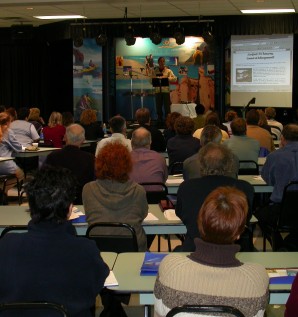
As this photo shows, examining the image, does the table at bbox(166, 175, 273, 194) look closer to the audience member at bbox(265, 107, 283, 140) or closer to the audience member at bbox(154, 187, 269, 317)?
the audience member at bbox(154, 187, 269, 317)

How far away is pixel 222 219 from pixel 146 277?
822 millimetres

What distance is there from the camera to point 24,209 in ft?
16.5

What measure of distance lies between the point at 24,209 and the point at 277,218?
226 centimetres

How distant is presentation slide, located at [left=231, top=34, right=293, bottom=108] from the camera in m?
13.9

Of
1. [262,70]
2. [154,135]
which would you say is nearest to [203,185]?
[154,135]

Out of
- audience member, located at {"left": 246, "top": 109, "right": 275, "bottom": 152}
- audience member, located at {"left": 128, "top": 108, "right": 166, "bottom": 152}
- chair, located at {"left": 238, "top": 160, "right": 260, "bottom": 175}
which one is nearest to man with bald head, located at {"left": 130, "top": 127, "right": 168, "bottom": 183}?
chair, located at {"left": 238, "top": 160, "right": 260, "bottom": 175}

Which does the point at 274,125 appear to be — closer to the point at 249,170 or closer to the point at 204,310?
the point at 249,170

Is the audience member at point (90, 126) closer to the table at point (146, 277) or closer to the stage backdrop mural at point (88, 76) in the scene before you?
the stage backdrop mural at point (88, 76)

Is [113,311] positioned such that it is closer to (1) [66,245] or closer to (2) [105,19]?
(1) [66,245]

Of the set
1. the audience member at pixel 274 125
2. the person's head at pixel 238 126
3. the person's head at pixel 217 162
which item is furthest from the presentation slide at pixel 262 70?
the person's head at pixel 217 162

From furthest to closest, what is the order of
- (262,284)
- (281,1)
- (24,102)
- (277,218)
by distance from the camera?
(24,102)
(281,1)
(277,218)
(262,284)

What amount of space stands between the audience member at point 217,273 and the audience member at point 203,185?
58.7 inches

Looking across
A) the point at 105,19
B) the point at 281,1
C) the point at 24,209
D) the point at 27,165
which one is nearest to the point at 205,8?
the point at 281,1

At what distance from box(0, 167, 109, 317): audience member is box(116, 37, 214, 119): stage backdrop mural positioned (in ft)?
41.5
